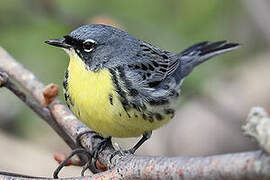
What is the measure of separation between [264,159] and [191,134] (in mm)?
4791

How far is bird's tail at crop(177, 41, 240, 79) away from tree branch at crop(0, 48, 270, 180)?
1.69 m

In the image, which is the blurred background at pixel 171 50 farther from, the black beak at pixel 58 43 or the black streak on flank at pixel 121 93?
the black streak on flank at pixel 121 93

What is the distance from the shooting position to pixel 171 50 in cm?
530

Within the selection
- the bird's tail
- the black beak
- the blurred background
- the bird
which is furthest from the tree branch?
the bird's tail

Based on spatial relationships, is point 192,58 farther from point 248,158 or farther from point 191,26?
point 248,158

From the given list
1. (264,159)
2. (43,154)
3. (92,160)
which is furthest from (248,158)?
(43,154)

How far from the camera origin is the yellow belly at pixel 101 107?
3.13m

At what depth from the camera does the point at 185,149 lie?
609 cm

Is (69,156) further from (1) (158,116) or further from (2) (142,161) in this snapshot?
(1) (158,116)

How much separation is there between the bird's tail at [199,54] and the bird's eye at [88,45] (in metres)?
1.23

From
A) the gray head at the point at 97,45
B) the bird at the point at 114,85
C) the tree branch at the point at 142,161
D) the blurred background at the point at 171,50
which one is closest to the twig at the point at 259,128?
the tree branch at the point at 142,161

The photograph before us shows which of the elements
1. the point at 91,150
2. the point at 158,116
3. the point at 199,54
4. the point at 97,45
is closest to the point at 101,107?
the point at 91,150

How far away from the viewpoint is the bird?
10.4ft

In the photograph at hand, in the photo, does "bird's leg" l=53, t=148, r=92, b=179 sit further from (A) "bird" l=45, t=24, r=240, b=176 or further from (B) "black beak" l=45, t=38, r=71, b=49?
(B) "black beak" l=45, t=38, r=71, b=49
